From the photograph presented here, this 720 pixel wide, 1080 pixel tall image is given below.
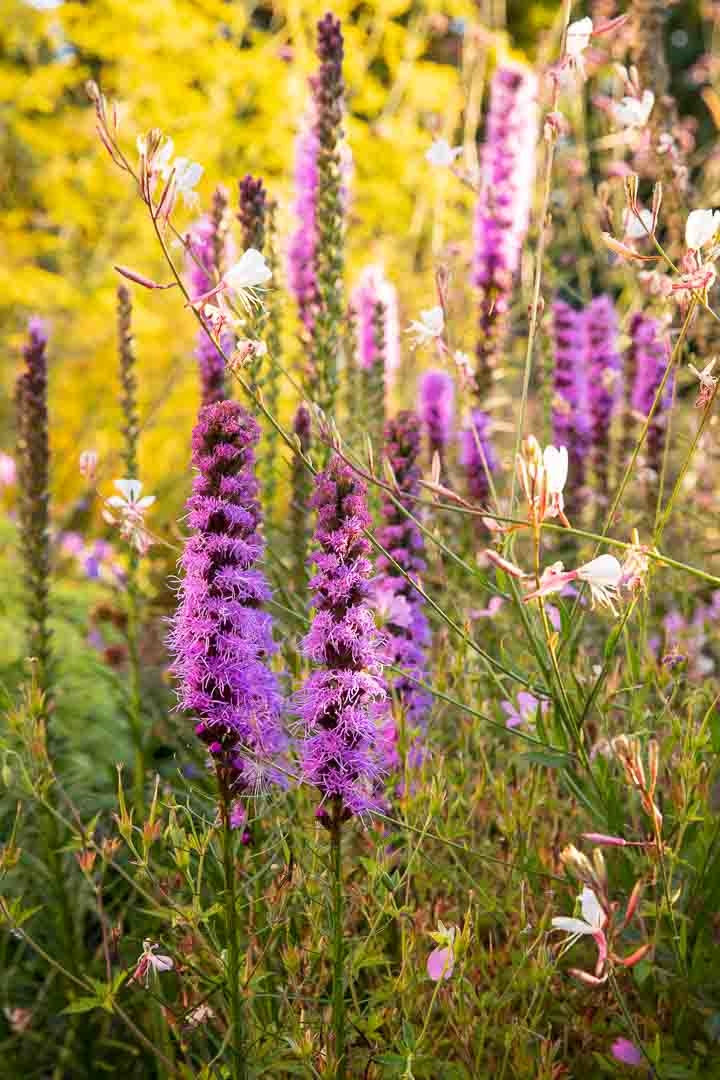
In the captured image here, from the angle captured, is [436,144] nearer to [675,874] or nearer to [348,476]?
[348,476]

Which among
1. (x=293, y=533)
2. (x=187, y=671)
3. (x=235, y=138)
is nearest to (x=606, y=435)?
(x=293, y=533)

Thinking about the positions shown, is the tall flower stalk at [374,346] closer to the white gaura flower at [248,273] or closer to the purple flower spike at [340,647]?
the white gaura flower at [248,273]

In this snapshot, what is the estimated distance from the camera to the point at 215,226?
2.76m

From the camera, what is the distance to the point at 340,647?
132 cm

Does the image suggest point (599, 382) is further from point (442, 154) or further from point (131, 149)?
point (131, 149)

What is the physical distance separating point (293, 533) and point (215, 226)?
794mm

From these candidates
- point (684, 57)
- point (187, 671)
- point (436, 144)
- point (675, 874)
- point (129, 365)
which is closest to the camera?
point (187, 671)

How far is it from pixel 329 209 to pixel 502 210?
1381 millimetres

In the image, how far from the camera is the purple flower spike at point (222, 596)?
1.31 meters

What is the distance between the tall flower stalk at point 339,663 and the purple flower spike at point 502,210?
102 inches

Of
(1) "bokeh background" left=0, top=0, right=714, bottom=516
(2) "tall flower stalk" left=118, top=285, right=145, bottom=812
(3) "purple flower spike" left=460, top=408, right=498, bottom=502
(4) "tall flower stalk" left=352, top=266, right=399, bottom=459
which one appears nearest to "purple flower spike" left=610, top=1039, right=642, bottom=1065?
(2) "tall flower stalk" left=118, top=285, right=145, bottom=812

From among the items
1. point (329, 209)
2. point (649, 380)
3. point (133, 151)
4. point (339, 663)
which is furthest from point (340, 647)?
point (133, 151)

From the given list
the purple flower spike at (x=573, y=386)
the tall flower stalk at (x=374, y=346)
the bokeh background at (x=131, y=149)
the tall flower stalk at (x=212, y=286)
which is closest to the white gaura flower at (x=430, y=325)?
the tall flower stalk at (x=212, y=286)

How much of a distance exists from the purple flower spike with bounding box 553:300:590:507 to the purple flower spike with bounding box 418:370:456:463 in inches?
14.5
